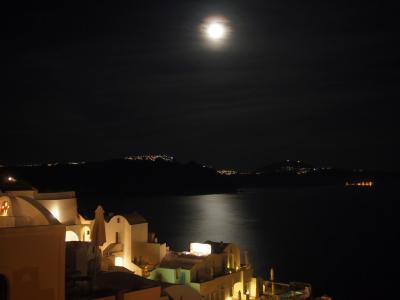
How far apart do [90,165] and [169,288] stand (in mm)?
141199

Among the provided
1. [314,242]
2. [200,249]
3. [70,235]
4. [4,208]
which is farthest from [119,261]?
[314,242]

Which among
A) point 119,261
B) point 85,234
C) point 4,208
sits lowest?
point 119,261

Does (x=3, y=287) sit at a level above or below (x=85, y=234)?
above

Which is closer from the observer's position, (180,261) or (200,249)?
(180,261)

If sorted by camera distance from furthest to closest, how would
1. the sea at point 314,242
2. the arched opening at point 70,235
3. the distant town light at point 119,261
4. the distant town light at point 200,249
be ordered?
the sea at point 314,242 → the distant town light at point 200,249 → the distant town light at point 119,261 → the arched opening at point 70,235

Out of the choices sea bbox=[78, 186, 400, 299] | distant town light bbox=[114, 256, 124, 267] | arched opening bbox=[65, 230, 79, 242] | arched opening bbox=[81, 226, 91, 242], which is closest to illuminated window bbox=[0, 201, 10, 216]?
arched opening bbox=[65, 230, 79, 242]

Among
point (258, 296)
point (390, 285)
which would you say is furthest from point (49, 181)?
point (258, 296)

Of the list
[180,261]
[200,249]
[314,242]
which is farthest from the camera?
[314,242]

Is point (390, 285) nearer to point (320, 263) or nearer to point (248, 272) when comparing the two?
point (320, 263)

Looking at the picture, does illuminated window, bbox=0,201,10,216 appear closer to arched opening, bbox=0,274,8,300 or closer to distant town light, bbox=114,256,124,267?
arched opening, bbox=0,274,8,300

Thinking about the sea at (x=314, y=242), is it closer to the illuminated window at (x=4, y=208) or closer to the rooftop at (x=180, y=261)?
the rooftop at (x=180, y=261)

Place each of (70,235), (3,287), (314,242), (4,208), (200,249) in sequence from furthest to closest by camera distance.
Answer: (314,242), (200,249), (70,235), (4,208), (3,287)

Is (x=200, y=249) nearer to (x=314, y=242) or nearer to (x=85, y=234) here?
(x=85, y=234)

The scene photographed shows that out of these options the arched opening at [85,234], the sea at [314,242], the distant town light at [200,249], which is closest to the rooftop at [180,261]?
the distant town light at [200,249]
